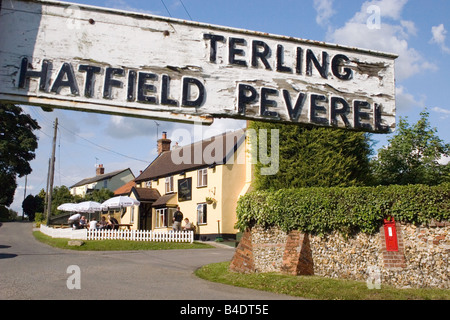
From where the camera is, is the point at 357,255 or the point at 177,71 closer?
the point at 177,71

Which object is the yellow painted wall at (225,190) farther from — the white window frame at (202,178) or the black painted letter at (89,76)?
the black painted letter at (89,76)

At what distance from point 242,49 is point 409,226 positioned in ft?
30.7

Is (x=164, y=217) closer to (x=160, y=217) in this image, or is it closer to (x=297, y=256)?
(x=160, y=217)

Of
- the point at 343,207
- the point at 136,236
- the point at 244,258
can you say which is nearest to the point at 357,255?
the point at 343,207

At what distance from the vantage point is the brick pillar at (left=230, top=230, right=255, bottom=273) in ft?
45.1

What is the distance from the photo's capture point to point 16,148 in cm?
4962

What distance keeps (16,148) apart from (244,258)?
43098mm

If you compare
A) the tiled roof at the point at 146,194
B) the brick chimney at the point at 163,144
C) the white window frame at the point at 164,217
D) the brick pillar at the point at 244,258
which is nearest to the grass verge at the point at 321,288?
the brick pillar at the point at 244,258

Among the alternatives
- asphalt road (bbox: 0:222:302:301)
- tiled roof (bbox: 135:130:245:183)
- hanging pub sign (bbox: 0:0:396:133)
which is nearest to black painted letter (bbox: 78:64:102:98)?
hanging pub sign (bbox: 0:0:396:133)

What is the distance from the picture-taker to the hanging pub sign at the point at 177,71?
2.97m

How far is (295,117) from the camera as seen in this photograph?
11.2 ft

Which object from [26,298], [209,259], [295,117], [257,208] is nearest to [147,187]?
[209,259]

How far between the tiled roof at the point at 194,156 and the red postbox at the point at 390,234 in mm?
17566

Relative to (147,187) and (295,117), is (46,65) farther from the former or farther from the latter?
(147,187)
